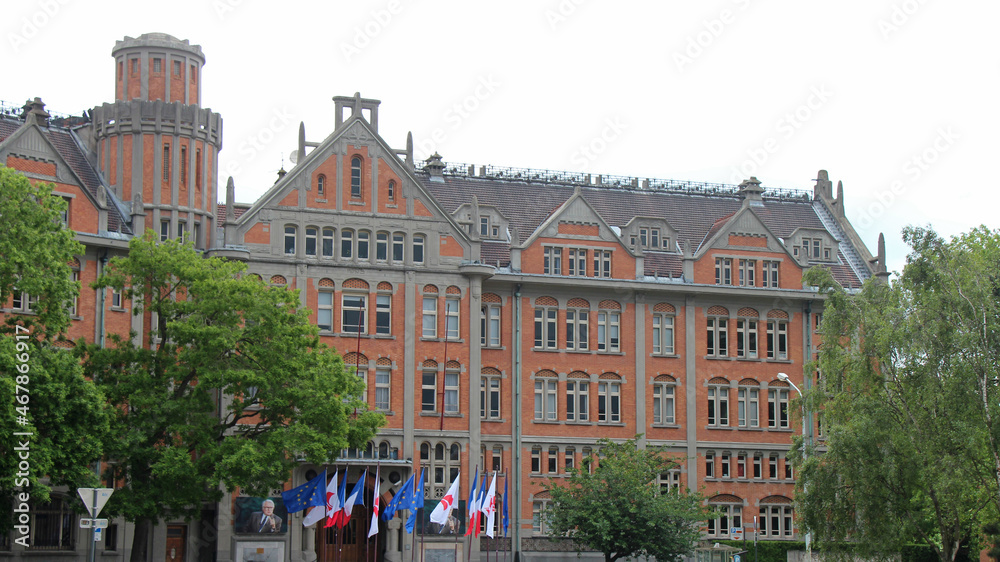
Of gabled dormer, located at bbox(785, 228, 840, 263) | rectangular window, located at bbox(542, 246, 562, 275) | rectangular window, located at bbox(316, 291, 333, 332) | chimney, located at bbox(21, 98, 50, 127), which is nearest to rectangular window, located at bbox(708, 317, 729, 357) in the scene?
gabled dormer, located at bbox(785, 228, 840, 263)

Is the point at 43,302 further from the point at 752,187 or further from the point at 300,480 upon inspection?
the point at 752,187

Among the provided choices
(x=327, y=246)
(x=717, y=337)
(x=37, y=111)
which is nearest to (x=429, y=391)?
(x=327, y=246)

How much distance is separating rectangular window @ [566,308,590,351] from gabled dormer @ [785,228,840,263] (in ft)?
38.3

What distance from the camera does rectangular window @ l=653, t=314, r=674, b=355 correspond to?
222 ft

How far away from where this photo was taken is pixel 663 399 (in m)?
67.3

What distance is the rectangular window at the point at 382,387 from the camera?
61.6m

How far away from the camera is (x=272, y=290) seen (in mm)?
50938

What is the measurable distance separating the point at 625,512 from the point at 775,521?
1311 cm

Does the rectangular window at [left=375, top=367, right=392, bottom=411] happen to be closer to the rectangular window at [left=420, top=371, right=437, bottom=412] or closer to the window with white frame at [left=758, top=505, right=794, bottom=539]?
the rectangular window at [left=420, top=371, right=437, bottom=412]

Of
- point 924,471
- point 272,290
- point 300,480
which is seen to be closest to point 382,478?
point 300,480

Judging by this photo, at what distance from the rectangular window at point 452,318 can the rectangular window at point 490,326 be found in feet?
7.41

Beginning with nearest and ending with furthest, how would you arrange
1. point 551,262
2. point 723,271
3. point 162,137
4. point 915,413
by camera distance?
point 915,413 < point 162,137 < point 551,262 < point 723,271

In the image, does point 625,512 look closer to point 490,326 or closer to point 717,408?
point 490,326

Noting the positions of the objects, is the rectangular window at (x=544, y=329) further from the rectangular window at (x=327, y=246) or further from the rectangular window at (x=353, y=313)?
the rectangular window at (x=327, y=246)
